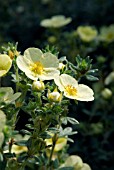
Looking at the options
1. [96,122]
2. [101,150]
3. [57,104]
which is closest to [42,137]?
[57,104]

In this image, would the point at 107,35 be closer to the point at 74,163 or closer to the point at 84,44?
the point at 84,44

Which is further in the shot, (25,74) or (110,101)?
(110,101)

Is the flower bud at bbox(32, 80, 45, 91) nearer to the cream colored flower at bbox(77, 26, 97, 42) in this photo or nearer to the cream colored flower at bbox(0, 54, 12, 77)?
the cream colored flower at bbox(0, 54, 12, 77)

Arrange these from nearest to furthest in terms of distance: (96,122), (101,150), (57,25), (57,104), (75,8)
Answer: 1. (57,104)
2. (101,150)
3. (96,122)
4. (57,25)
5. (75,8)

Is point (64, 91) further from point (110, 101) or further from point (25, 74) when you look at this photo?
point (110, 101)

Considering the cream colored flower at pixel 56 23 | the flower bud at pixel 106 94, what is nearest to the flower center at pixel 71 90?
the flower bud at pixel 106 94

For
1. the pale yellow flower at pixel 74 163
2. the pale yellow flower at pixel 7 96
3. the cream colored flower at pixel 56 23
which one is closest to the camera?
the pale yellow flower at pixel 7 96

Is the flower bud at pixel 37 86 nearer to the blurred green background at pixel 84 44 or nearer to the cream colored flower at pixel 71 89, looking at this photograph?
the cream colored flower at pixel 71 89
